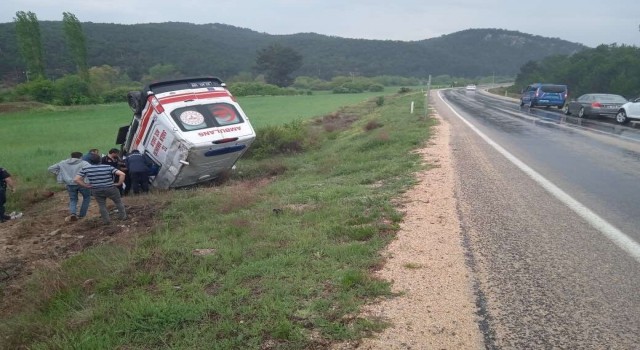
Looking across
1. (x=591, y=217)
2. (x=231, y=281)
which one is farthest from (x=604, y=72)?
(x=231, y=281)

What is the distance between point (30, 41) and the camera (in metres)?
62.5

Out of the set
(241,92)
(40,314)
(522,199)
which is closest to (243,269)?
(40,314)

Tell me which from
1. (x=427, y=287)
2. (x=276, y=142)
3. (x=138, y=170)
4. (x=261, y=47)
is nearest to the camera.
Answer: (x=427, y=287)

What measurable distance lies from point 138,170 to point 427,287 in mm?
9016

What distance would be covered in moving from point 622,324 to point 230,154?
31.2 ft

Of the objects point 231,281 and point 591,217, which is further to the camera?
point 591,217

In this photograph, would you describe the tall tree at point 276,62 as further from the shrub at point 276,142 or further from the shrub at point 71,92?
the shrub at point 276,142

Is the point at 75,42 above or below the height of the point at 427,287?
above

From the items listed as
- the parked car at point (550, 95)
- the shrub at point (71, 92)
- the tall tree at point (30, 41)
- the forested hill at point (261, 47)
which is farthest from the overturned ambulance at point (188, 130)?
the forested hill at point (261, 47)

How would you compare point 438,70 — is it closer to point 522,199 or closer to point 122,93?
point 122,93

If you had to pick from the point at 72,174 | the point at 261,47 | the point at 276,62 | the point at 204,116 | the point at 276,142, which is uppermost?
the point at 261,47

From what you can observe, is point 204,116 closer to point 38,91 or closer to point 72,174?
point 72,174

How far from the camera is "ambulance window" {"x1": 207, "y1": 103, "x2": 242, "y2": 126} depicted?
11422mm

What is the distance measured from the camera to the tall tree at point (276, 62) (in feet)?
349
